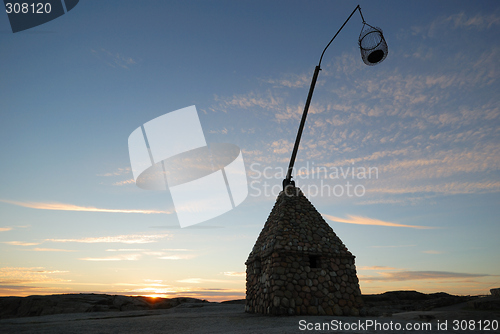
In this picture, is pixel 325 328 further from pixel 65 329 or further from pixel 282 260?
pixel 65 329

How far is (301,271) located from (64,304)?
1656 centimetres

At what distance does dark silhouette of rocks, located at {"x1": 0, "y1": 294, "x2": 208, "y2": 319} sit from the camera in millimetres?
19047

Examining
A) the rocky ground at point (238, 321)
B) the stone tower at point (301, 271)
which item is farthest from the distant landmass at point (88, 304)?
the stone tower at point (301, 271)

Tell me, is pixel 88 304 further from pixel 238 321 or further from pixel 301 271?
pixel 301 271

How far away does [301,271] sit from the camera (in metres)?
12.2

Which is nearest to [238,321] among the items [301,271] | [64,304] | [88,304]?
[301,271]

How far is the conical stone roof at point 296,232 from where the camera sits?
1269 centimetres

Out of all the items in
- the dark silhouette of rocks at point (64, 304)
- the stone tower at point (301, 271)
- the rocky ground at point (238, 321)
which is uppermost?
the stone tower at point (301, 271)

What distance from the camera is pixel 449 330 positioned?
787 cm

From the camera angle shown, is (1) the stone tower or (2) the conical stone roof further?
(2) the conical stone roof

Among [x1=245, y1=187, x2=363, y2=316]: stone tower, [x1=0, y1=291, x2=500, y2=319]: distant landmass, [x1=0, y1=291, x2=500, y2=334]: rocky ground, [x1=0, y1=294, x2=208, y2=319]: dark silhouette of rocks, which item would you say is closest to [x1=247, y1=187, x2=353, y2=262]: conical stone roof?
[x1=245, y1=187, x2=363, y2=316]: stone tower

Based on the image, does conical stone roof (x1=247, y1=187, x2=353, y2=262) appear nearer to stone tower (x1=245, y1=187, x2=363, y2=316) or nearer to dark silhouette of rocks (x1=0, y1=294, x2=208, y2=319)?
stone tower (x1=245, y1=187, x2=363, y2=316)

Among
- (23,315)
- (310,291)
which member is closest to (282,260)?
(310,291)

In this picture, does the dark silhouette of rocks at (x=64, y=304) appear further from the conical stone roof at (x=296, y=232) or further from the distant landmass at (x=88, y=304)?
the conical stone roof at (x=296, y=232)
